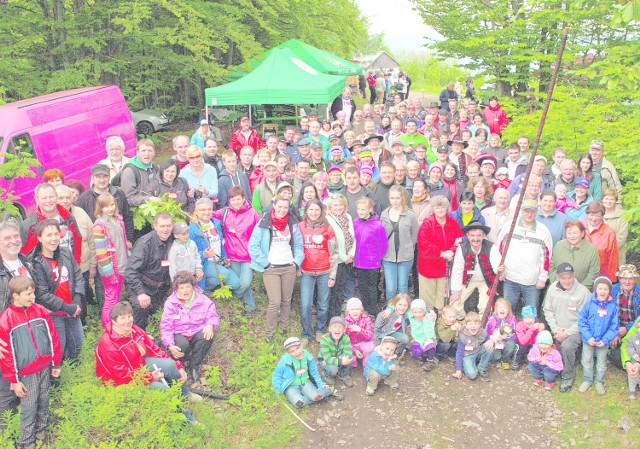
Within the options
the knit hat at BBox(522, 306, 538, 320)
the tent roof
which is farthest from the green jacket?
the tent roof

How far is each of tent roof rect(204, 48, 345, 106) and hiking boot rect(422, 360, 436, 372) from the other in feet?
26.8

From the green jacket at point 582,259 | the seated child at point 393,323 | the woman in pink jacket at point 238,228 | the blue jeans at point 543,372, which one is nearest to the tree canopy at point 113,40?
the woman in pink jacket at point 238,228

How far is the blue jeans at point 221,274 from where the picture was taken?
7324mm

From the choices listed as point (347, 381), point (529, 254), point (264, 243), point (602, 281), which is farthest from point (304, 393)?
point (602, 281)

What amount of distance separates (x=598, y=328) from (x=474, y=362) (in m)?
1.49

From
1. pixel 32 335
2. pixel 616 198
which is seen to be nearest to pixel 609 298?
pixel 616 198

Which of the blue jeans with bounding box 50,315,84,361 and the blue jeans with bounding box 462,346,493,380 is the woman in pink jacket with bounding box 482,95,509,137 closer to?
the blue jeans with bounding box 462,346,493,380

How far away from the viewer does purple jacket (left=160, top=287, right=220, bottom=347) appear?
6164 millimetres

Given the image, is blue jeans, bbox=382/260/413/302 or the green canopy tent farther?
the green canopy tent

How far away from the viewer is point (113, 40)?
16.4m

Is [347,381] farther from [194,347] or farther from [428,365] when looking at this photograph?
[194,347]

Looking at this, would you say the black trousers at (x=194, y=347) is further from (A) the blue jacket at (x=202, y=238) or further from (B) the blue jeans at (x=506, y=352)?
(B) the blue jeans at (x=506, y=352)

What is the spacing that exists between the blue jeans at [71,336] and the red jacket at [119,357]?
0.63 metres

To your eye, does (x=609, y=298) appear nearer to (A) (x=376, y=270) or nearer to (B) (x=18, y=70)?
(A) (x=376, y=270)
